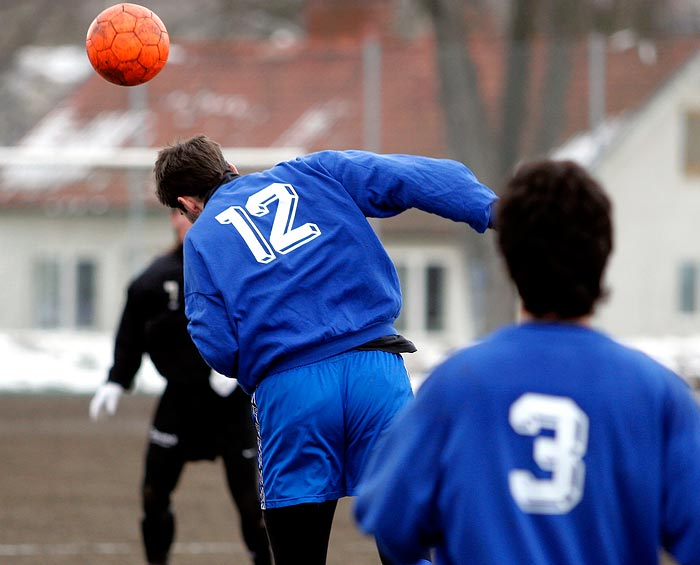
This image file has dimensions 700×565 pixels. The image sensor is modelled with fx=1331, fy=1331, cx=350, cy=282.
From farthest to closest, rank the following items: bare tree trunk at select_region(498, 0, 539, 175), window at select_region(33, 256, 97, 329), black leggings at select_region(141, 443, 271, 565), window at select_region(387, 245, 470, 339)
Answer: bare tree trunk at select_region(498, 0, 539, 175) < window at select_region(33, 256, 97, 329) < window at select_region(387, 245, 470, 339) < black leggings at select_region(141, 443, 271, 565)

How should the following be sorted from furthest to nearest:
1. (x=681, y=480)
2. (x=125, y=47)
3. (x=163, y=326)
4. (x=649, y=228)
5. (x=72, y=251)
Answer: (x=72, y=251), (x=649, y=228), (x=163, y=326), (x=125, y=47), (x=681, y=480)

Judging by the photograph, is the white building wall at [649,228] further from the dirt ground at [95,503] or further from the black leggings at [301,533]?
the black leggings at [301,533]

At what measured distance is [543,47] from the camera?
49.3ft

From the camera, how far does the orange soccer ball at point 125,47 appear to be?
16.3 ft

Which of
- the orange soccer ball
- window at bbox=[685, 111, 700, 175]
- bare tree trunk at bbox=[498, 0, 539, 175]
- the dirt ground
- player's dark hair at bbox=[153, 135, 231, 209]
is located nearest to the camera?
player's dark hair at bbox=[153, 135, 231, 209]

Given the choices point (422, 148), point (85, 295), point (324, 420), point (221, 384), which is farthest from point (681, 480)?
point (85, 295)

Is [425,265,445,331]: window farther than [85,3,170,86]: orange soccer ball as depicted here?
Yes

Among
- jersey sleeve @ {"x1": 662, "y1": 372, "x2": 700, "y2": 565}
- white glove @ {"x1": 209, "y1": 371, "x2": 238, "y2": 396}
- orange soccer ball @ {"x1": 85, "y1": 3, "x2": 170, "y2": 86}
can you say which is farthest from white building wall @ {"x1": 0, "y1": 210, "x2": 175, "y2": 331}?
jersey sleeve @ {"x1": 662, "y1": 372, "x2": 700, "y2": 565}

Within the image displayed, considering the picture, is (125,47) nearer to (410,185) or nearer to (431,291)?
(410,185)

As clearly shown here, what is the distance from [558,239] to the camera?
7.75 ft

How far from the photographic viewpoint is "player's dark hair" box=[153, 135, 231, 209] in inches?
165

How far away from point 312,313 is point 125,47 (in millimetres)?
Answer: 1588

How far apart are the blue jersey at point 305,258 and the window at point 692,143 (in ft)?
37.4

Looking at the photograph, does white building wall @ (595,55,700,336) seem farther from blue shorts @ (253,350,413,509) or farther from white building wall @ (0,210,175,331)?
blue shorts @ (253,350,413,509)
